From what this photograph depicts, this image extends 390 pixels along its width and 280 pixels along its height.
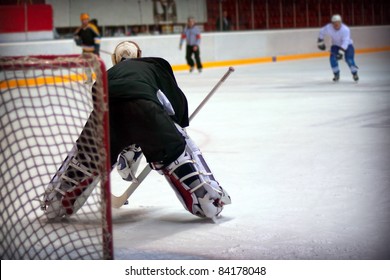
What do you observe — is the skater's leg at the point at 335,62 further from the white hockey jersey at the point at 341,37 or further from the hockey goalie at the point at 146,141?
the hockey goalie at the point at 146,141

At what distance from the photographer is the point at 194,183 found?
4.72 meters

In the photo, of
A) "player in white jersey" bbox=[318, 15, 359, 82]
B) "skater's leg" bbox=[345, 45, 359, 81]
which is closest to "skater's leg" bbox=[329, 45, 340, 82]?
"player in white jersey" bbox=[318, 15, 359, 82]

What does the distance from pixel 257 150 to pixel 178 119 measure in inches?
111

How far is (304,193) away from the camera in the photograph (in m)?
5.64

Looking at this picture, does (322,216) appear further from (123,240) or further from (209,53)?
(209,53)

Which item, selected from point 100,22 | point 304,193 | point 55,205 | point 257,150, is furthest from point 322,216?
point 100,22

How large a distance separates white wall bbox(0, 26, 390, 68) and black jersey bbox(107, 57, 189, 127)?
1178 centimetres

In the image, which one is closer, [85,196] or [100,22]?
[85,196]

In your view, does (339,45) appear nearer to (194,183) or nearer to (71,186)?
(194,183)

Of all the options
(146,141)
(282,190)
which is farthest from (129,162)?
(282,190)

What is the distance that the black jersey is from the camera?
451cm

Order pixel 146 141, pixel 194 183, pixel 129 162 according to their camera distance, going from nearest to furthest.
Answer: pixel 146 141 < pixel 194 183 < pixel 129 162

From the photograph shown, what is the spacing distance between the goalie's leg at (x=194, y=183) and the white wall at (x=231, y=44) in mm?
11911

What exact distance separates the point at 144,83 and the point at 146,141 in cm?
30
